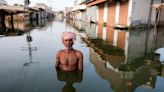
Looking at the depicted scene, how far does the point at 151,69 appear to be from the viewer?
21.9 ft

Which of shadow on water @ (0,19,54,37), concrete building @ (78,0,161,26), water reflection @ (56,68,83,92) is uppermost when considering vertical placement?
concrete building @ (78,0,161,26)

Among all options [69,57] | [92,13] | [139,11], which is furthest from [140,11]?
[92,13]

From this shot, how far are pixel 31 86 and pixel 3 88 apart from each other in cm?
60

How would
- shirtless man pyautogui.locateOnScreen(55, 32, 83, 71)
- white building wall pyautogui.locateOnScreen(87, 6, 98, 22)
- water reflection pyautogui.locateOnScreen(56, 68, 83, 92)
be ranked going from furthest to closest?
white building wall pyautogui.locateOnScreen(87, 6, 98, 22), shirtless man pyautogui.locateOnScreen(55, 32, 83, 71), water reflection pyautogui.locateOnScreen(56, 68, 83, 92)

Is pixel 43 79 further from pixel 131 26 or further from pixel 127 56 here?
pixel 131 26

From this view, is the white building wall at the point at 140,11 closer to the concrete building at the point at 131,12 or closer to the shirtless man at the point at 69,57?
the concrete building at the point at 131,12

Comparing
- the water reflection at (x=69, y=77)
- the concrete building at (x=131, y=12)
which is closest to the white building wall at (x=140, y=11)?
the concrete building at (x=131, y=12)

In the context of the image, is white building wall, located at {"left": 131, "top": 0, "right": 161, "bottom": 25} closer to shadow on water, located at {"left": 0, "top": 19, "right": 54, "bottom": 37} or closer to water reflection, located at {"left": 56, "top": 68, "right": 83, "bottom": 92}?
shadow on water, located at {"left": 0, "top": 19, "right": 54, "bottom": 37}

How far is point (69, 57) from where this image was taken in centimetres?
552

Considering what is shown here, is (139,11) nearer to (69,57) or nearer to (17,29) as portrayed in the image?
(17,29)

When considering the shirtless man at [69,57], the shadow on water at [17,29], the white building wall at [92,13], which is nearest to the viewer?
the shirtless man at [69,57]

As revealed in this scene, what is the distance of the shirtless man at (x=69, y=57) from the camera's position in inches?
209

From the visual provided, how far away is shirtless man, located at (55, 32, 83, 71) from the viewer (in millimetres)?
5316

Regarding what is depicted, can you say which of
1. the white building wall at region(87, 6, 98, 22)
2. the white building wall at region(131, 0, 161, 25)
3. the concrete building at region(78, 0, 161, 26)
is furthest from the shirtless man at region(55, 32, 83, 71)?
the white building wall at region(87, 6, 98, 22)
